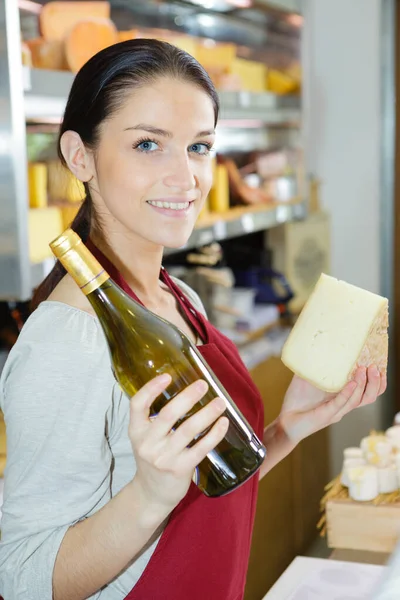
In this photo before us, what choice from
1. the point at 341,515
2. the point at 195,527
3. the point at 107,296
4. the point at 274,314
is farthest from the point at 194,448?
the point at 274,314

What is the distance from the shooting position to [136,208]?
3.73ft

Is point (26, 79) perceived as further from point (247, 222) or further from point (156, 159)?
point (247, 222)

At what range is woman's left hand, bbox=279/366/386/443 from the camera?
1.24 metres

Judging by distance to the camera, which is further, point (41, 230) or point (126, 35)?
point (126, 35)

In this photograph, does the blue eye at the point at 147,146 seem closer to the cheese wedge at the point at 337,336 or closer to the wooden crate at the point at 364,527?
the cheese wedge at the point at 337,336

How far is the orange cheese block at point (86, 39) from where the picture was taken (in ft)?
7.30

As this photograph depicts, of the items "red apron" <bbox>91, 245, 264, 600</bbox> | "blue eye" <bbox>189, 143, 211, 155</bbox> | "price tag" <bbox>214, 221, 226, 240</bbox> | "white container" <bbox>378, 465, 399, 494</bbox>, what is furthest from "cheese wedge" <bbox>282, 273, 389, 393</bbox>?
"price tag" <bbox>214, 221, 226, 240</bbox>

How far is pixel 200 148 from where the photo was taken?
1.19 m

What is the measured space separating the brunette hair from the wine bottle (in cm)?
27

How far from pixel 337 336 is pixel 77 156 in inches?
18.7

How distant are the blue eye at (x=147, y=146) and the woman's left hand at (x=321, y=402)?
450mm

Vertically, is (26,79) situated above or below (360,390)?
above

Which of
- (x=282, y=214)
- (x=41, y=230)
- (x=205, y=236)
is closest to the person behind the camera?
(x=41, y=230)

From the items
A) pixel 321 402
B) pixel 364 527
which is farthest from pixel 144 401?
pixel 364 527
